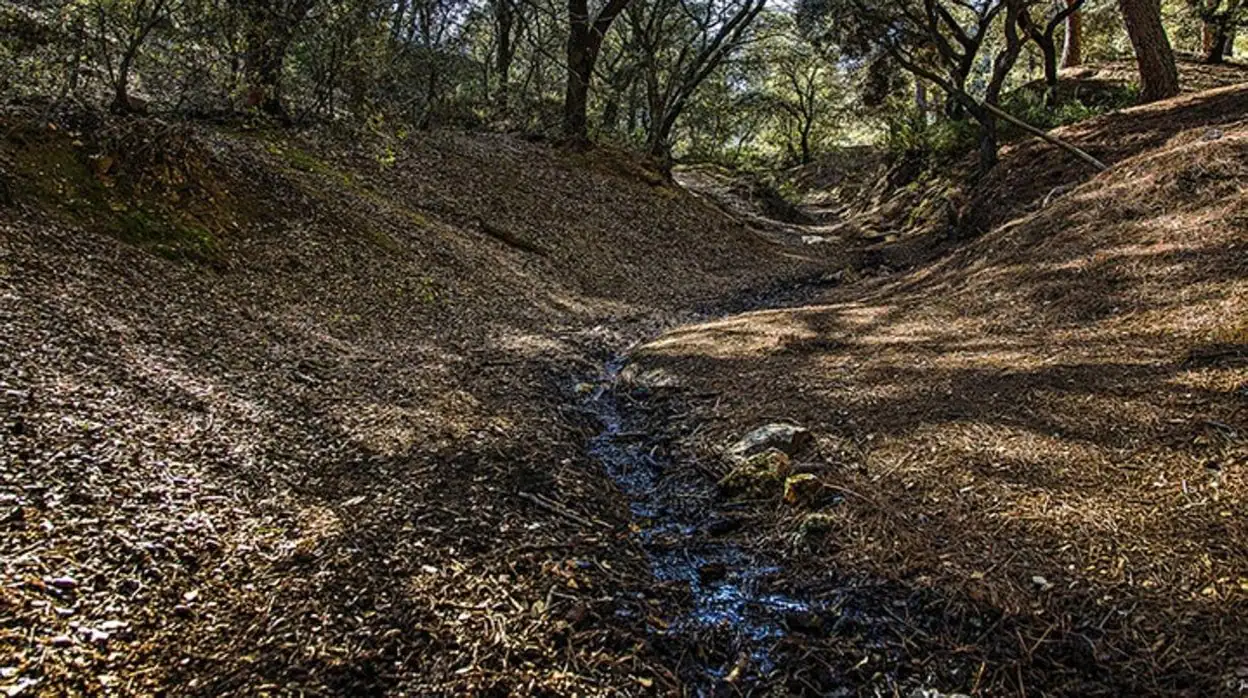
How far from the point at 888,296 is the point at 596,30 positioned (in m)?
9.69

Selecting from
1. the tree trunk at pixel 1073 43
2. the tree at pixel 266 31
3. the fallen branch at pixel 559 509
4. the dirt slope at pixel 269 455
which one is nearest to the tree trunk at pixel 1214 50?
the tree trunk at pixel 1073 43

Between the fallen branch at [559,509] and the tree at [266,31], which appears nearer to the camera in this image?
the fallen branch at [559,509]

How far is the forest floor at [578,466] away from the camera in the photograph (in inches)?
102

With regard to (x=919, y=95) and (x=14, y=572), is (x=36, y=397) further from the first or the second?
(x=919, y=95)

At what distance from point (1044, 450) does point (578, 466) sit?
9.55 feet

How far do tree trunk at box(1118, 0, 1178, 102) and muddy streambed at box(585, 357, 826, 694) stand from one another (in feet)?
41.7

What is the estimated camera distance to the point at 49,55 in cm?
626

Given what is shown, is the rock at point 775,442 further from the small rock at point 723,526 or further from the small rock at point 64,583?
the small rock at point 64,583

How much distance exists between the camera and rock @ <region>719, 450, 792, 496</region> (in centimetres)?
397

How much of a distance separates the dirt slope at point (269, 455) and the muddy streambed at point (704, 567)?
0.69ft

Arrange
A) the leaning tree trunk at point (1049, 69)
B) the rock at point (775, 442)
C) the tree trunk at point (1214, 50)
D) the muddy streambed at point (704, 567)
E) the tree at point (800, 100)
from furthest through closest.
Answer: the tree at point (800, 100)
the leaning tree trunk at point (1049, 69)
the tree trunk at point (1214, 50)
the rock at point (775, 442)
the muddy streambed at point (704, 567)

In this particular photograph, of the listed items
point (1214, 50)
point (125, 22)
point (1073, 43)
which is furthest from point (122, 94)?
point (1073, 43)

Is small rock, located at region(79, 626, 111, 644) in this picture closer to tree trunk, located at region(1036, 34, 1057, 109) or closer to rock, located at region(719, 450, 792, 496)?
rock, located at region(719, 450, 792, 496)

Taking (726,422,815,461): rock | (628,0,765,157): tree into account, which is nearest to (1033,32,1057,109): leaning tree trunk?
(628,0,765,157): tree
